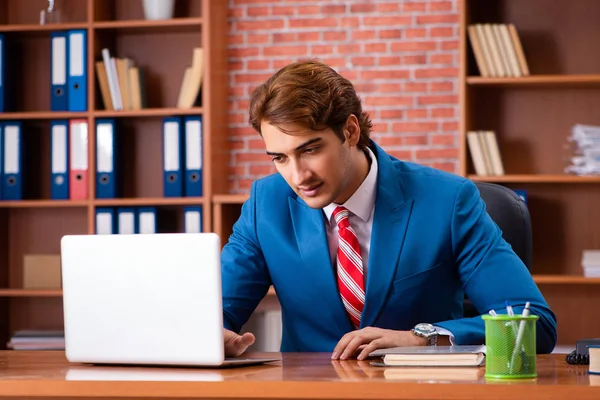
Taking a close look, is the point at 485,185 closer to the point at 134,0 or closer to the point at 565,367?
the point at 565,367

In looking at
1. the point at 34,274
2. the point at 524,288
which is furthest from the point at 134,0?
the point at 524,288

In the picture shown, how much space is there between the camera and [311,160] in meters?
1.93

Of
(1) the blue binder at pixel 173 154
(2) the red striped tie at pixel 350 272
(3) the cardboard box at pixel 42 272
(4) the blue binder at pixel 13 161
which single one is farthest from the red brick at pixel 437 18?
(2) the red striped tie at pixel 350 272

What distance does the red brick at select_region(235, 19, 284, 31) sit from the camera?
4316mm

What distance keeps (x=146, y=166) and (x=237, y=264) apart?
2290 millimetres

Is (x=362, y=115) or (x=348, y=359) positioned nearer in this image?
(x=348, y=359)

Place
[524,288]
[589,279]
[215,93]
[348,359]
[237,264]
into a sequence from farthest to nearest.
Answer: [215,93] → [589,279] → [237,264] → [524,288] → [348,359]

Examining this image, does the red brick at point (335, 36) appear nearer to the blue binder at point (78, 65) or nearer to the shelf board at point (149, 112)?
the shelf board at point (149, 112)

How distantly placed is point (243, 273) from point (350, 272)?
0.27 metres

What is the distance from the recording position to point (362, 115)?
2.14 m

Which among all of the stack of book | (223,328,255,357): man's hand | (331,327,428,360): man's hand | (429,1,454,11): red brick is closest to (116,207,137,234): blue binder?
(429,1,454,11): red brick

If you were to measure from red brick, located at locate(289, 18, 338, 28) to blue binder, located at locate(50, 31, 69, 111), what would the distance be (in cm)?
108

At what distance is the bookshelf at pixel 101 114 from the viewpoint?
410cm

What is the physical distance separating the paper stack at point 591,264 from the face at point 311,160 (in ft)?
7.01
